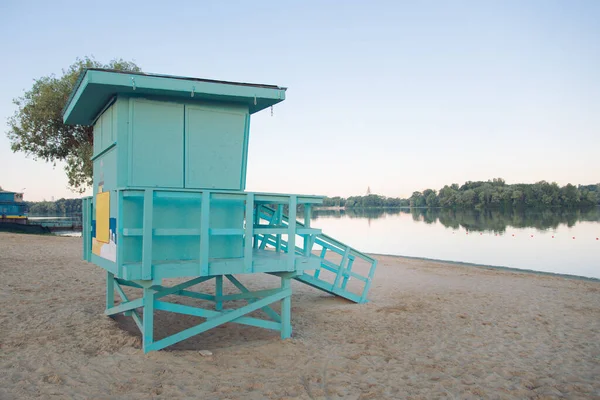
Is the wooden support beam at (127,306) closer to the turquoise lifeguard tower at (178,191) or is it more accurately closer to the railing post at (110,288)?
the turquoise lifeguard tower at (178,191)

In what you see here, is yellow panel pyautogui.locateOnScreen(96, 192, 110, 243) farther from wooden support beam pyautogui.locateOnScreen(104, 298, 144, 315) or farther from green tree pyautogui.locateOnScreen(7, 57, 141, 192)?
green tree pyautogui.locateOnScreen(7, 57, 141, 192)

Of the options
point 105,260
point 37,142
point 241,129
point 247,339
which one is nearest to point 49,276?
point 105,260

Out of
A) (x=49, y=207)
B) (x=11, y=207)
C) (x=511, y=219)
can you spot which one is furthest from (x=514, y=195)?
(x=49, y=207)

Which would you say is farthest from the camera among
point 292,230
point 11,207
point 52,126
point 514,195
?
point 514,195

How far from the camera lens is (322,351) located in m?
6.36

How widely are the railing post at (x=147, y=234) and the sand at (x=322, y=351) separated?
122cm

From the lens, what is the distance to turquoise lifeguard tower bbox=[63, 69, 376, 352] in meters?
5.62

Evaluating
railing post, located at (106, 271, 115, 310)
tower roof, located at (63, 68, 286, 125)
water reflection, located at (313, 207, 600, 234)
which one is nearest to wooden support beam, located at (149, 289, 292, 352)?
railing post, located at (106, 271, 115, 310)

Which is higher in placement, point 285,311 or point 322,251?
point 322,251

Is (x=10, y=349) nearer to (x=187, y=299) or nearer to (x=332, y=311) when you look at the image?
(x=187, y=299)

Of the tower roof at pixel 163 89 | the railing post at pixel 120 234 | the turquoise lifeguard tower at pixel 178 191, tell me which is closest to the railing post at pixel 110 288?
the turquoise lifeguard tower at pixel 178 191

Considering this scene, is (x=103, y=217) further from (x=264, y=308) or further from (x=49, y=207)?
(x=49, y=207)

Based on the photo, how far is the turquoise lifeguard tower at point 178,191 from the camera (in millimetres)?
5617

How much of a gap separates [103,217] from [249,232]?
7.29 feet
